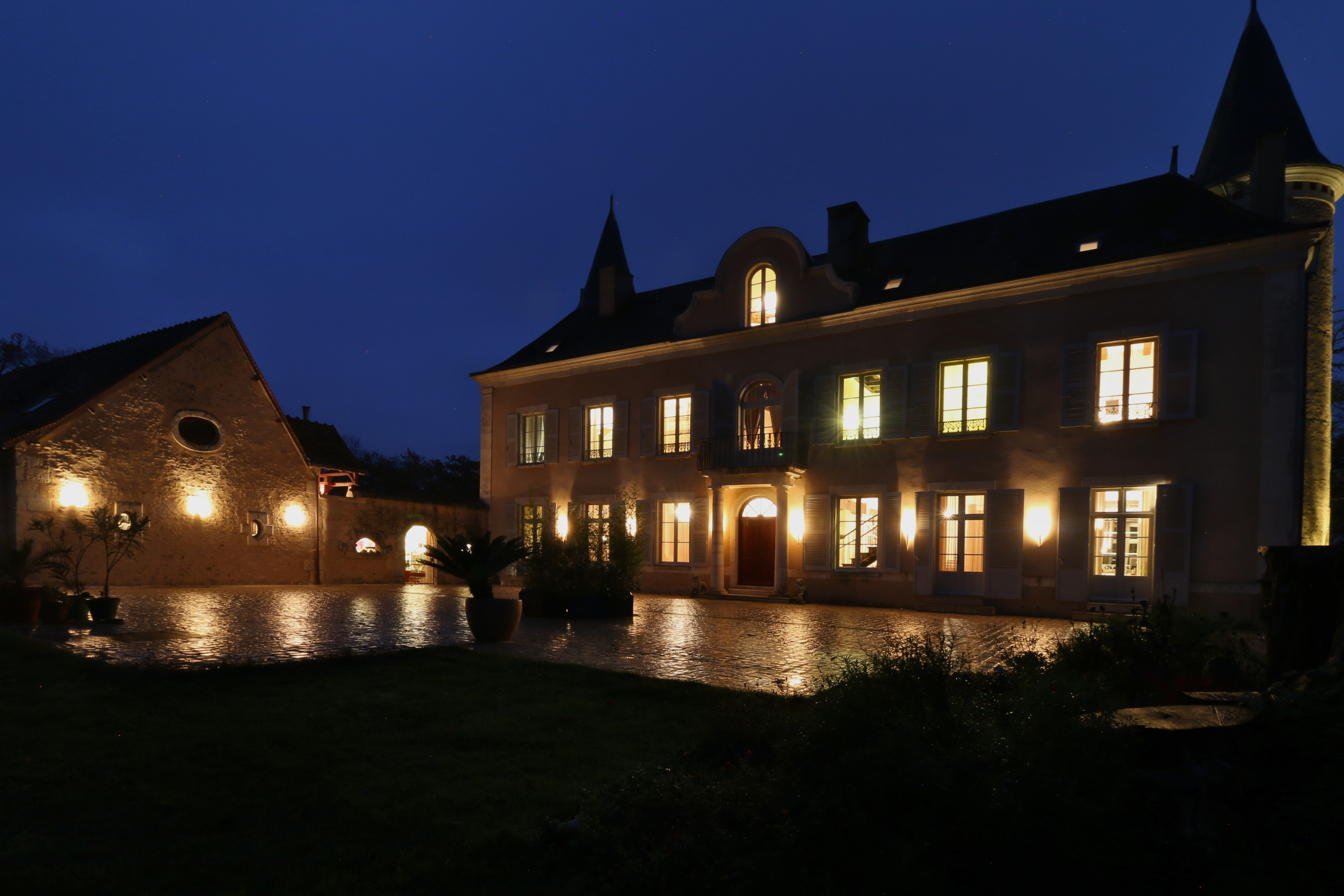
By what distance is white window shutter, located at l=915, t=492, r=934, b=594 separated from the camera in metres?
14.8

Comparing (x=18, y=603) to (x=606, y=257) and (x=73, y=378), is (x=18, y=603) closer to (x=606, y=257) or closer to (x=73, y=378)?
(x=73, y=378)

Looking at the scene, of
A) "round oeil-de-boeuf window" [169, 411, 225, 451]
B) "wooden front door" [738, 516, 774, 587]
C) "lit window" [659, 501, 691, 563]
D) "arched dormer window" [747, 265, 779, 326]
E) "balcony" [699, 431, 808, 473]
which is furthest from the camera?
"round oeil-de-boeuf window" [169, 411, 225, 451]

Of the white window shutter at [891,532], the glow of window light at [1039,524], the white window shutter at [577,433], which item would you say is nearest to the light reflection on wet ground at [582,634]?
the white window shutter at [891,532]

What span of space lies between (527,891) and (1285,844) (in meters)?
2.55

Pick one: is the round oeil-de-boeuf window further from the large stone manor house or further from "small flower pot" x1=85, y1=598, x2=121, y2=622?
"small flower pot" x1=85, y1=598, x2=121, y2=622

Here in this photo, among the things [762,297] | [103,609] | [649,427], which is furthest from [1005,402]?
[103,609]

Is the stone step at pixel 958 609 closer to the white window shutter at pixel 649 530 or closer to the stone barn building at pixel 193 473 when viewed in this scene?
the white window shutter at pixel 649 530

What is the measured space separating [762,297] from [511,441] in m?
8.01

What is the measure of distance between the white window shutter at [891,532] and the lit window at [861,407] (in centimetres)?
132

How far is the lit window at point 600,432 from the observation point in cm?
1966

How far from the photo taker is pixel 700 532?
17953 millimetres

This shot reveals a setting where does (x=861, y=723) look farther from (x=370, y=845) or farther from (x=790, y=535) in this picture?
(x=790, y=535)

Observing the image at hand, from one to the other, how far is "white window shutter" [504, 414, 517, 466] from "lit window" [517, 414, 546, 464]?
10 cm

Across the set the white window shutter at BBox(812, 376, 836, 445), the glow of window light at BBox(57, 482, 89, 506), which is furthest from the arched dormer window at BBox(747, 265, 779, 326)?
the glow of window light at BBox(57, 482, 89, 506)
